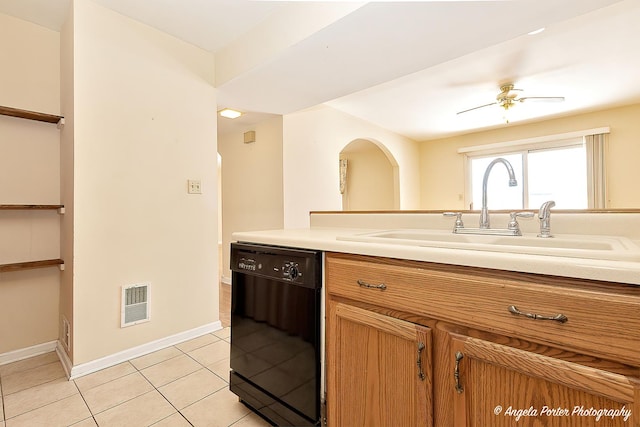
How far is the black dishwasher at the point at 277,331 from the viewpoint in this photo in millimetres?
1127

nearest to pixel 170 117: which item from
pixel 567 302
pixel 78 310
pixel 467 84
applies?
pixel 78 310

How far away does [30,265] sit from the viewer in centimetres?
184

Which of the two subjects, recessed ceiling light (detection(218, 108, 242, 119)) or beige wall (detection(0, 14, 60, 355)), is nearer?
beige wall (detection(0, 14, 60, 355))

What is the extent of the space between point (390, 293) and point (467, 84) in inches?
122

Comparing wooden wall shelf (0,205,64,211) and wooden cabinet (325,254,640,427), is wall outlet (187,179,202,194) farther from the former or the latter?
wooden cabinet (325,254,640,427)

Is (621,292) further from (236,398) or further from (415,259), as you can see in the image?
(236,398)

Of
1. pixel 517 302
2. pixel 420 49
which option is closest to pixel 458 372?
pixel 517 302

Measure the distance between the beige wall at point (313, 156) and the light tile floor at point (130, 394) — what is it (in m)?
1.74

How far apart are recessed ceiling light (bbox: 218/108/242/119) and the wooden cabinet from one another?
2.58 metres

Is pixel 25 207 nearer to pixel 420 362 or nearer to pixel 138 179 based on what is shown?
pixel 138 179

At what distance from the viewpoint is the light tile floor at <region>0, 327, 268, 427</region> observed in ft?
4.46

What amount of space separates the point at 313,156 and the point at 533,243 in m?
2.68

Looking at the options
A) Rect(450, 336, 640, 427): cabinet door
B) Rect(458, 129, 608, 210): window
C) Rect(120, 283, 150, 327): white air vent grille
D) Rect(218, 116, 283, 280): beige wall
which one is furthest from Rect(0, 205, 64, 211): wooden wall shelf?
Rect(458, 129, 608, 210): window

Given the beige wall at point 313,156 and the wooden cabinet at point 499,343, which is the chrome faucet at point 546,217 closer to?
the wooden cabinet at point 499,343
